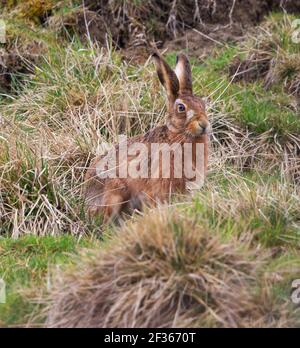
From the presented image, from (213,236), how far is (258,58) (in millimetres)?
5712

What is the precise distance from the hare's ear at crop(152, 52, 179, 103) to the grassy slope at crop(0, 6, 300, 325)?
0.97 metres

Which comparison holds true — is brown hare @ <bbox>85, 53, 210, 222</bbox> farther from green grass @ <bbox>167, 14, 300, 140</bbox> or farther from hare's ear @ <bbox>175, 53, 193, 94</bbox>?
green grass @ <bbox>167, 14, 300, 140</bbox>

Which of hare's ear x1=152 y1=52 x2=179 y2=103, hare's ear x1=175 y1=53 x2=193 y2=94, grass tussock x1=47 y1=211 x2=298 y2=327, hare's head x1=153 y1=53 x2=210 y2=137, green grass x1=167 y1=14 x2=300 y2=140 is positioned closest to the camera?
grass tussock x1=47 y1=211 x2=298 y2=327

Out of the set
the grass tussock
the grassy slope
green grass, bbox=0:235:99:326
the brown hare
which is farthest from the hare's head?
the grass tussock

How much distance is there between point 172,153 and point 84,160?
61.8 inches

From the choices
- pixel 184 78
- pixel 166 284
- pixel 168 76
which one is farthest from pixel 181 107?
pixel 166 284

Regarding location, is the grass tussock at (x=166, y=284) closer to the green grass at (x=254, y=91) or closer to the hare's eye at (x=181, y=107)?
the hare's eye at (x=181, y=107)

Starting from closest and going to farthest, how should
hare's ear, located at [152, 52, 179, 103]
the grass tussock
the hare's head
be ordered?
1. the grass tussock
2. the hare's head
3. hare's ear, located at [152, 52, 179, 103]

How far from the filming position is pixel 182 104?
28.4ft

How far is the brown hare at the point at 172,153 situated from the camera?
341 inches

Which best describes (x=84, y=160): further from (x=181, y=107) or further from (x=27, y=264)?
(x=27, y=264)

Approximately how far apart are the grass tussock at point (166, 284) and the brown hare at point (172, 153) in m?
1.94

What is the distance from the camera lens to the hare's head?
8.58 meters
